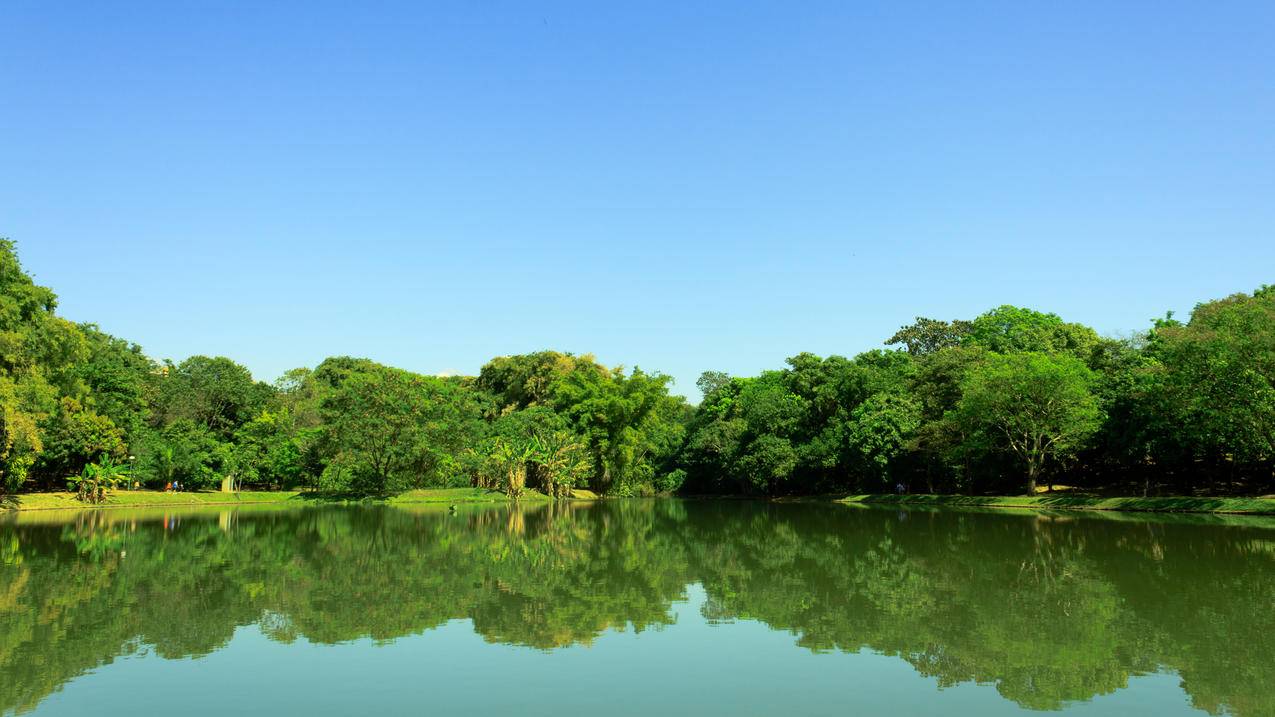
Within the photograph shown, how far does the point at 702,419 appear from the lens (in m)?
77.8

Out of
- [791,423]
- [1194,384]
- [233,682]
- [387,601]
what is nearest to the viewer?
[233,682]

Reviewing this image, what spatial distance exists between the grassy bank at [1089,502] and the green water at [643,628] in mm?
15309

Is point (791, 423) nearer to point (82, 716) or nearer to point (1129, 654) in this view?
point (1129, 654)

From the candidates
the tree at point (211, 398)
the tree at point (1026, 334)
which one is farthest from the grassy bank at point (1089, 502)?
the tree at point (211, 398)

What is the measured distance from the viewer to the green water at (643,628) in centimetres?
868

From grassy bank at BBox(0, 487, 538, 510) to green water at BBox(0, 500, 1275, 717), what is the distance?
27.3 metres

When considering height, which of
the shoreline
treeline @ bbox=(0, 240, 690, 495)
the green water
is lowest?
the shoreline

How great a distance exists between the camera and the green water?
868 cm

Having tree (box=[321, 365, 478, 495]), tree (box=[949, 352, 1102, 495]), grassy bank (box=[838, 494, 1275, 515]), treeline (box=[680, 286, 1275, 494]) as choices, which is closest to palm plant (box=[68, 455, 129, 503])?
tree (box=[321, 365, 478, 495])

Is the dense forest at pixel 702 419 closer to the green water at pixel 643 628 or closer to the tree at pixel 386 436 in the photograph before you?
the tree at pixel 386 436

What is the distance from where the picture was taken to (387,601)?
14438 millimetres

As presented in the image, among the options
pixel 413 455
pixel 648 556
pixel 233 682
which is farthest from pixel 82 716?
pixel 413 455

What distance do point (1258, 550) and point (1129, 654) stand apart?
14673mm

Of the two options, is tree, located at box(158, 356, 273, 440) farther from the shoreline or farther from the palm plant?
the palm plant
